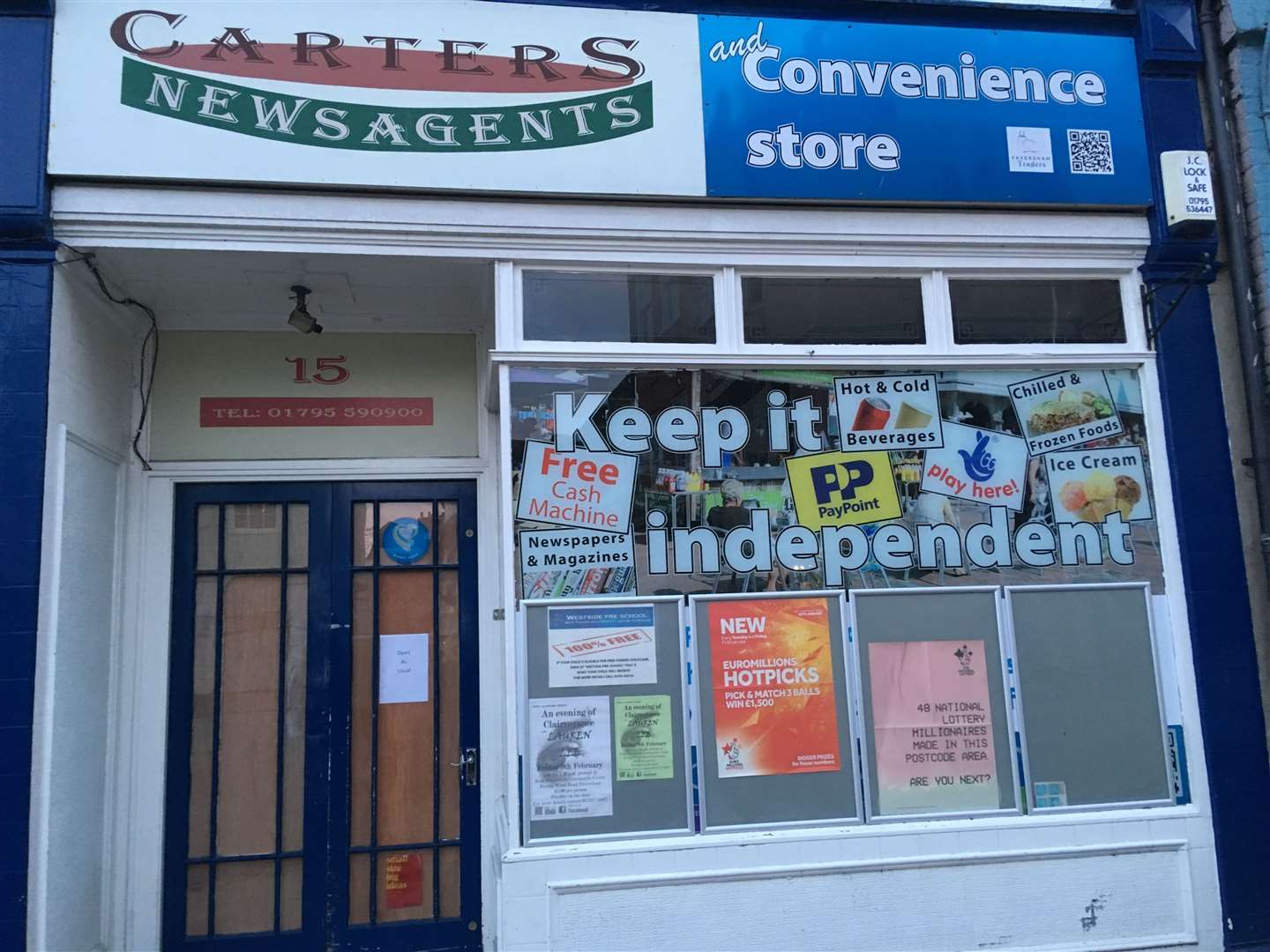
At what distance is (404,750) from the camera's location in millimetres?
5098

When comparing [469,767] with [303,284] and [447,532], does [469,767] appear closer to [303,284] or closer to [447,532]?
[447,532]

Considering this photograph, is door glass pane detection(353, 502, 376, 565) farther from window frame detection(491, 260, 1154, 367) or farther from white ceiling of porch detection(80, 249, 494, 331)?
window frame detection(491, 260, 1154, 367)

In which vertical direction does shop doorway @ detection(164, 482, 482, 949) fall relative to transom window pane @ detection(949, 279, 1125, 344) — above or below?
below

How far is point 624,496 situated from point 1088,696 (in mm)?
2493

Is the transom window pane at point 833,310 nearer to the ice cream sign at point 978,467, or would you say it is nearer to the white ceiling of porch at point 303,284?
the ice cream sign at point 978,467

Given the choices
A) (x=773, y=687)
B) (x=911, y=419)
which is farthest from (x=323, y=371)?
(x=911, y=419)

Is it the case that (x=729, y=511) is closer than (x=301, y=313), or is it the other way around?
(x=729, y=511)

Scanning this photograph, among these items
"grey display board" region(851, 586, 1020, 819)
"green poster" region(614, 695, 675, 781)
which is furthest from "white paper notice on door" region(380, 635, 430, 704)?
"grey display board" region(851, 586, 1020, 819)

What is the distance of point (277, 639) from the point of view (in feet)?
16.8

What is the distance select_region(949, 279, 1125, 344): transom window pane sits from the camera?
484cm

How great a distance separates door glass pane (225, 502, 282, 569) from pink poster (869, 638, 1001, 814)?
10.8 feet

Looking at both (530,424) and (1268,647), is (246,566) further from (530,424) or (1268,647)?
(1268,647)

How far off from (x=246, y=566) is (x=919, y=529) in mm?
3647

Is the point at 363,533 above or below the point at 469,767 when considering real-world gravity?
above
